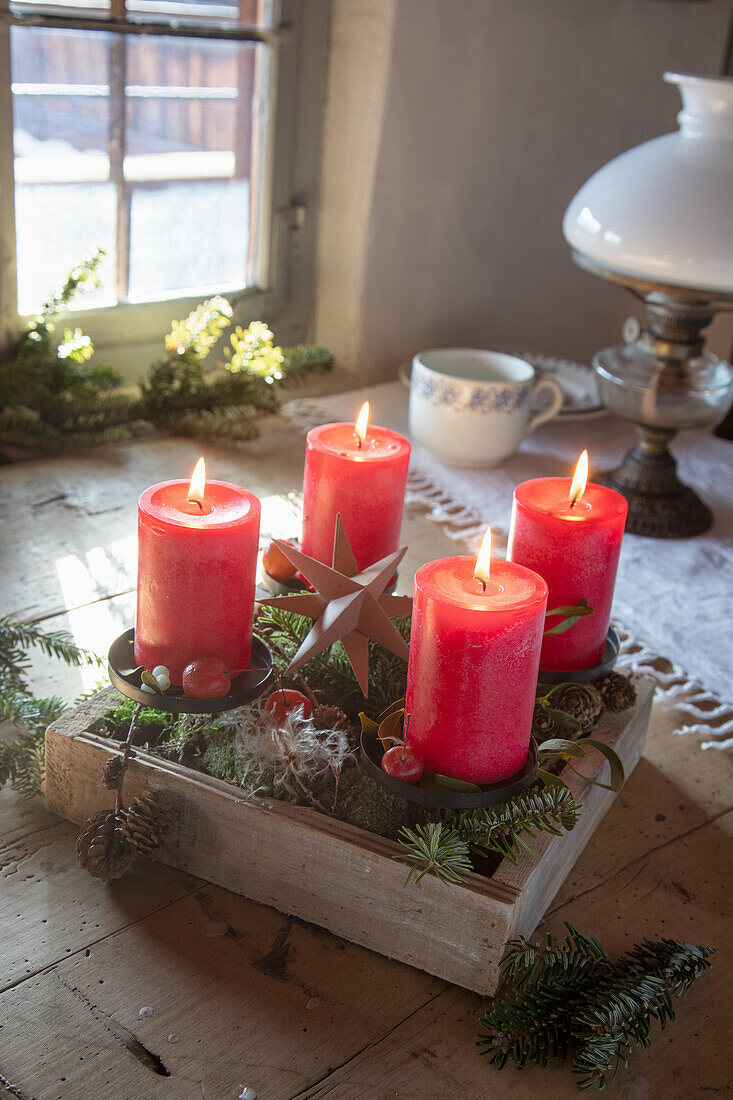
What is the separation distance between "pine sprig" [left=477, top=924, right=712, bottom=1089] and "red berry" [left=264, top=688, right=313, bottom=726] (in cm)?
17

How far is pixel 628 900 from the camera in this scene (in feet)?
1.94

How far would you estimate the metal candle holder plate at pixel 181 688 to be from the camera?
515 millimetres

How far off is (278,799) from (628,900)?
216 millimetres

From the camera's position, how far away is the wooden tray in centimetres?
50

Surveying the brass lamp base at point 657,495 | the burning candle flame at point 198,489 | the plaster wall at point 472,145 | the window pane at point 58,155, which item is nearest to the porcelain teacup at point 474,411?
the brass lamp base at point 657,495

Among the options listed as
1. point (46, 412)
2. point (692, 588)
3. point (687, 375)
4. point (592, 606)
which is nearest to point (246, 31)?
point (46, 412)

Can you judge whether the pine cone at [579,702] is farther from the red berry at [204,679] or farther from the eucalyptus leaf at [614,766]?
the red berry at [204,679]

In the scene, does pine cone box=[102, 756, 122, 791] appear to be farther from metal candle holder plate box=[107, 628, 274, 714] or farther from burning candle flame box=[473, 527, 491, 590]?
burning candle flame box=[473, 527, 491, 590]

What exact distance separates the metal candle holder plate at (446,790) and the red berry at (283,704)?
0.20 ft

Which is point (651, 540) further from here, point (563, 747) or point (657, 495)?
point (563, 747)

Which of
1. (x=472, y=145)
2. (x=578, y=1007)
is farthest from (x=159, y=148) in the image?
(x=578, y=1007)

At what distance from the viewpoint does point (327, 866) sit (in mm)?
519

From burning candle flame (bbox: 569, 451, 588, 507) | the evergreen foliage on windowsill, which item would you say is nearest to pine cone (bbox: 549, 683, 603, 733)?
burning candle flame (bbox: 569, 451, 588, 507)

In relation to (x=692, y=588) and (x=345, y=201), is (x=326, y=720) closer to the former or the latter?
(x=692, y=588)
